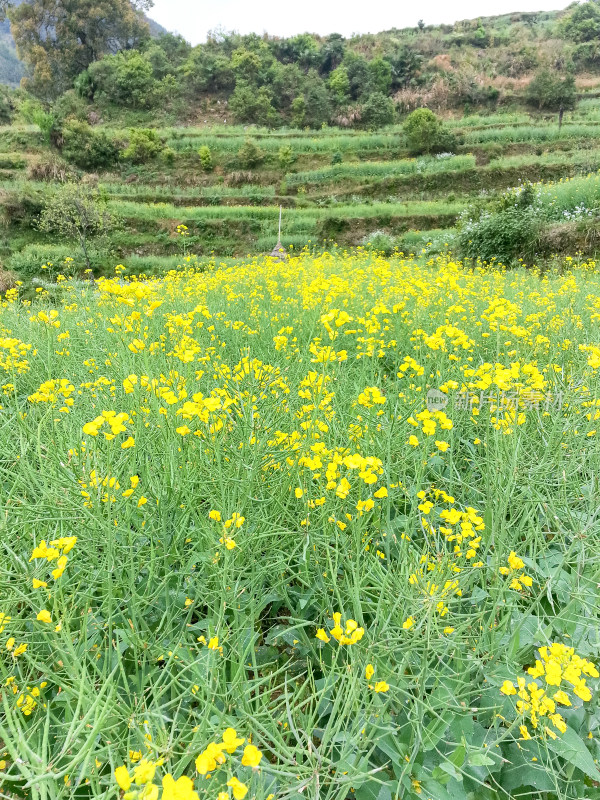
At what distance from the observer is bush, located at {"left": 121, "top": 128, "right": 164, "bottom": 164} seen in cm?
2364

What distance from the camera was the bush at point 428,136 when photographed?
2303cm

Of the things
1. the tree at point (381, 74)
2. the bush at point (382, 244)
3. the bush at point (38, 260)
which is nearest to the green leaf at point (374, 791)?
the bush at point (382, 244)

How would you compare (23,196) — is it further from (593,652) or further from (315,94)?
(315,94)

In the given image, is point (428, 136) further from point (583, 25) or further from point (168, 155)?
point (583, 25)

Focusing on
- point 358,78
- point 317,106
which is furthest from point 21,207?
point 358,78

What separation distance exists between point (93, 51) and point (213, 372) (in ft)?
154

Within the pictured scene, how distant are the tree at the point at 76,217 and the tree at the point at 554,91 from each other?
30.7 m

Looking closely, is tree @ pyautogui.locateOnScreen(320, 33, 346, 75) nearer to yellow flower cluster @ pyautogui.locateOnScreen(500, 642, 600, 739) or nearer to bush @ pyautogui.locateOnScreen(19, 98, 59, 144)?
bush @ pyautogui.locateOnScreen(19, 98, 59, 144)

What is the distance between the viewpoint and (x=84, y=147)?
23391mm

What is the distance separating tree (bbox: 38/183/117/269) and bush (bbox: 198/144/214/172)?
9.90 metres

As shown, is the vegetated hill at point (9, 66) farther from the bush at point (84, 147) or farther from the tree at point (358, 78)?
the bush at point (84, 147)

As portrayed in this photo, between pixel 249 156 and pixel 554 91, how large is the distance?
22.1 metres

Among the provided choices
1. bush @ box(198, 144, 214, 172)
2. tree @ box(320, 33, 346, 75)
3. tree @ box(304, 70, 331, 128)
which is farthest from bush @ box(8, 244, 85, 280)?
tree @ box(320, 33, 346, 75)

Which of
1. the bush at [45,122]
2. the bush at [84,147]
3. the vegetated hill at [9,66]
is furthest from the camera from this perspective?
the vegetated hill at [9,66]
